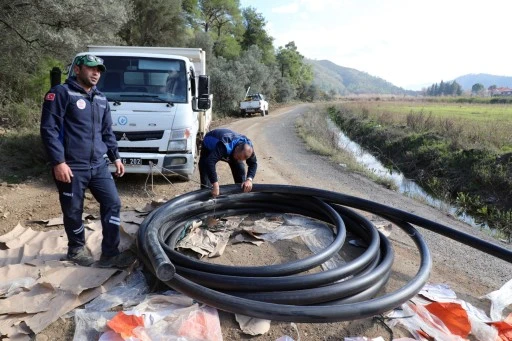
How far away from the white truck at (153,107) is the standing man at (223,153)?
3.65 ft

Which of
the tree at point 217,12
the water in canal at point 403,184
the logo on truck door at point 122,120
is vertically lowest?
the water in canal at point 403,184

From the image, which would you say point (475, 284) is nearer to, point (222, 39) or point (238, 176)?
point (238, 176)

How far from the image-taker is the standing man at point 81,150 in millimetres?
3105

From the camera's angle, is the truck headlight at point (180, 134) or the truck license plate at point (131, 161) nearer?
the truck license plate at point (131, 161)

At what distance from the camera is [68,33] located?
11656mm

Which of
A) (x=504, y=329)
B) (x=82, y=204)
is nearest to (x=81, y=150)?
(x=82, y=204)

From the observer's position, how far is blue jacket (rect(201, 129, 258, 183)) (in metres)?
4.47

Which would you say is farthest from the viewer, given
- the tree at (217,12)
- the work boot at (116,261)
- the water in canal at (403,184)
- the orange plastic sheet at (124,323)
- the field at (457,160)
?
the tree at (217,12)

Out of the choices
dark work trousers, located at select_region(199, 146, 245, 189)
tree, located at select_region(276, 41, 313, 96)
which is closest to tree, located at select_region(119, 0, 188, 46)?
dark work trousers, located at select_region(199, 146, 245, 189)

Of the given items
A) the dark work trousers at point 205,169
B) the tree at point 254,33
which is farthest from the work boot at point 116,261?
the tree at point 254,33

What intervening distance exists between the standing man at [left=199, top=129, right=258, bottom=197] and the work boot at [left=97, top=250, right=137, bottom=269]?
1.24 meters

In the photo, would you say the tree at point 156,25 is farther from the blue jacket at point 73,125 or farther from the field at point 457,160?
the blue jacket at point 73,125

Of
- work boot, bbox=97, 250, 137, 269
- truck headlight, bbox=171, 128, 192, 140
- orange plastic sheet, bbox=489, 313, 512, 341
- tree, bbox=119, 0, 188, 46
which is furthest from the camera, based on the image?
tree, bbox=119, 0, 188, 46

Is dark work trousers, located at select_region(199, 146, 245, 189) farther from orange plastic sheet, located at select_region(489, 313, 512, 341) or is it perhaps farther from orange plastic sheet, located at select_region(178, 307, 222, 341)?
orange plastic sheet, located at select_region(489, 313, 512, 341)
